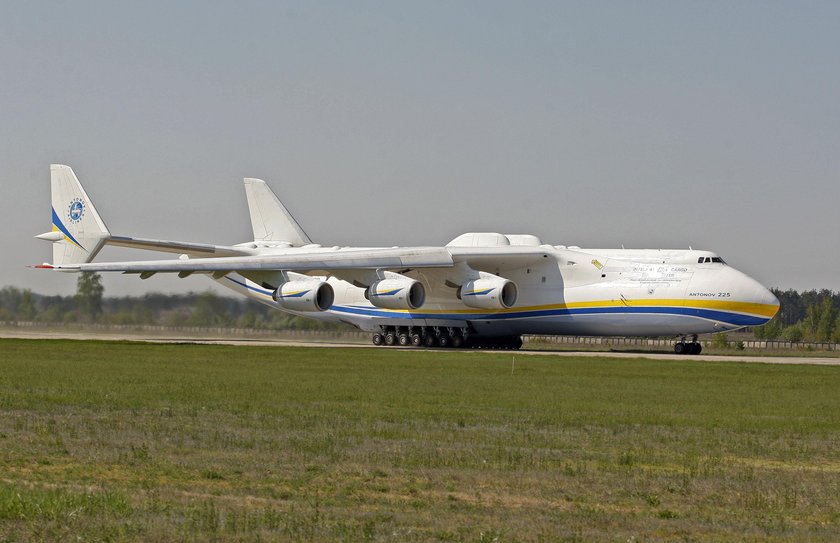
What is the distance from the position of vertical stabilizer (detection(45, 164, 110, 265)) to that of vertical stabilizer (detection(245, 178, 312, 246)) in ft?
27.9

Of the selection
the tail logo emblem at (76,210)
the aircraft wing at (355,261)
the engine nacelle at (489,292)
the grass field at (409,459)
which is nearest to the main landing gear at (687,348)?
the aircraft wing at (355,261)

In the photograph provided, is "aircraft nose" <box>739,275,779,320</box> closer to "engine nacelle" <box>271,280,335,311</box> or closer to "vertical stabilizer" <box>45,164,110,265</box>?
"engine nacelle" <box>271,280,335,311</box>

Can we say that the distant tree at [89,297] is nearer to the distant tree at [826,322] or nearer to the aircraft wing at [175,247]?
the aircraft wing at [175,247]

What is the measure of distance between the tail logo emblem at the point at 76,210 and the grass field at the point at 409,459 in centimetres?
2217

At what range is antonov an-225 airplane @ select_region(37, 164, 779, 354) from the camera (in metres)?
39.2

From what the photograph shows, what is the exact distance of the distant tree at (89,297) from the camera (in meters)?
49.7

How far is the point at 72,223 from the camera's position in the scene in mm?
45812

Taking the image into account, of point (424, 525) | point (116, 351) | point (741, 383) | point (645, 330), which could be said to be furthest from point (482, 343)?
point (424, 525)

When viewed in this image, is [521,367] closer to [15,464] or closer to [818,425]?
[818,425]

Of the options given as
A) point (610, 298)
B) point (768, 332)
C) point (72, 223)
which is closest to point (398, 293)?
point (610, 298)

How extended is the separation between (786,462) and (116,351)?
24.2 meters

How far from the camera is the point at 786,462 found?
42.8 feet

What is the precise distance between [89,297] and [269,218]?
8085mm

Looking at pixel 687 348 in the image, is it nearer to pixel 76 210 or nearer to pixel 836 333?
pixel 76 210
